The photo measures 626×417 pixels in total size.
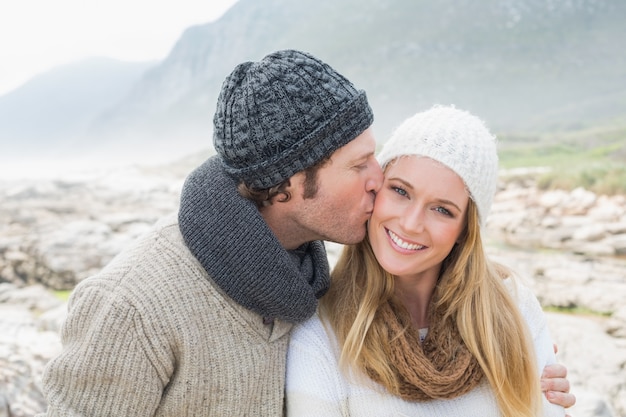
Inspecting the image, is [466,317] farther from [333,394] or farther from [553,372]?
[333,394]

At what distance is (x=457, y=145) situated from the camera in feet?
7.36

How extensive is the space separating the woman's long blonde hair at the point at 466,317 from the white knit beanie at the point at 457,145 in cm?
11

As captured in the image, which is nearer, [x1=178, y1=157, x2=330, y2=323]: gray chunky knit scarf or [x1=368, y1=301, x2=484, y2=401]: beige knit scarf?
[x1=178, y1=157, x2=330, y2=323]: gray chunky knit scarf

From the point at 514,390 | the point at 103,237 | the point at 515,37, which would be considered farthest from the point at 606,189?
the point at 515,37

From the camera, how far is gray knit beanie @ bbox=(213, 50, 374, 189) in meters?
2.09

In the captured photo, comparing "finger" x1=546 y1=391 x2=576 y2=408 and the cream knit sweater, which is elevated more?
the cream knit sweater

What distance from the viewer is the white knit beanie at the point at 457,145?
2.24 m

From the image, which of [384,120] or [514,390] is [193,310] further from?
[384,120]

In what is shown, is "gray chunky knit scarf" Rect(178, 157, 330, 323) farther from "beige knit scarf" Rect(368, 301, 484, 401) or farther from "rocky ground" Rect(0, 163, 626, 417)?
"rocky ground" Rect(0, 163, 626, 417)

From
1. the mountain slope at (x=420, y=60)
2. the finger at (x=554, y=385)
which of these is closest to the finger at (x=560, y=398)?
the finger at (x=554, y=385)

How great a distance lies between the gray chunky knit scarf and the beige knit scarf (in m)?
0.45

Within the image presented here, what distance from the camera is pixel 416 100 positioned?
44.2m

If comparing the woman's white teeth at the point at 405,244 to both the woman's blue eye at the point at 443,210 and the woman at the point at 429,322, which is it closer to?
the woman at the point at 429,322

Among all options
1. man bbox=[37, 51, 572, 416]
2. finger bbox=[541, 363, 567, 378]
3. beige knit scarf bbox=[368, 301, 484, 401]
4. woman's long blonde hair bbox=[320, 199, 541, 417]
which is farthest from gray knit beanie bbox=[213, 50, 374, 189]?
finger bbox=[541, 363, 567, 378]
